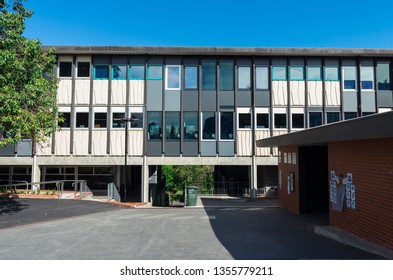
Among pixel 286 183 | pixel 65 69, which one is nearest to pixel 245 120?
pixel 286 183

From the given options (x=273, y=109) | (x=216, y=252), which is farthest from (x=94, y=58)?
(x=216, y=252)

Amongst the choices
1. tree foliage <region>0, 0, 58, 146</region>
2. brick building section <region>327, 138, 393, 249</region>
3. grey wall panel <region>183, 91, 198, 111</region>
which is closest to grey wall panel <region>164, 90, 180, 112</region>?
grey wall panel <region>183, 91, 198, 111</region>

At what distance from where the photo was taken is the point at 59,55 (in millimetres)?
20297

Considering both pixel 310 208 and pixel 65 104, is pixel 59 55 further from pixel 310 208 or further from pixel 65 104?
pixel 310 208

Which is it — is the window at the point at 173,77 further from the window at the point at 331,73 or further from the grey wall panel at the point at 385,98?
the grey wall panel at the point at 385,98

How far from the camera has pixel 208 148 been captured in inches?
792

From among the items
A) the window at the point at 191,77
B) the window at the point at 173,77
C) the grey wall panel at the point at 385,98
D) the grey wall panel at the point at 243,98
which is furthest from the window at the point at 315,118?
the window at the point at 173,77

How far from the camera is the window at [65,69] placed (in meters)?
20.3

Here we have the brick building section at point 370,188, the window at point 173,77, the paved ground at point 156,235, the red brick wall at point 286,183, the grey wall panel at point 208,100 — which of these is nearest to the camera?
the brick building section at point 370,188

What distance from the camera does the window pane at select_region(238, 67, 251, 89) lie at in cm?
2058

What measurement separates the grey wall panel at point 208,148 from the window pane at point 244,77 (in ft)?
14.5

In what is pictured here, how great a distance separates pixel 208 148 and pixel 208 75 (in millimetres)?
5028
